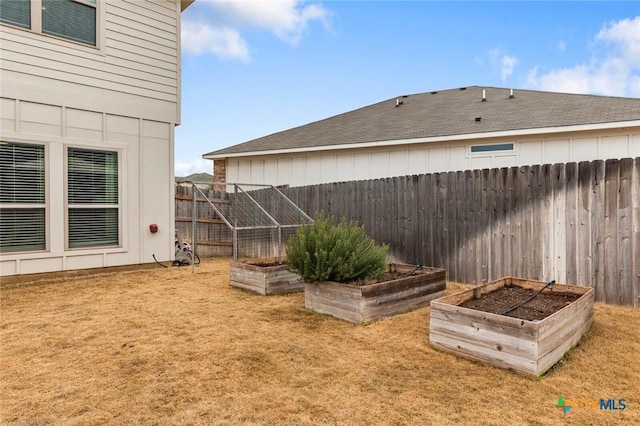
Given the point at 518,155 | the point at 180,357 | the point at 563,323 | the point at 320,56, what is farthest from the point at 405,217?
the point at 320,56

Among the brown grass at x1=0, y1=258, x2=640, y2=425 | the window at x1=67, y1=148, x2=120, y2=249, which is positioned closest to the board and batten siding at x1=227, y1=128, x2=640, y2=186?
the brown grass at x1=0, y1=258, x2=640, y2=425

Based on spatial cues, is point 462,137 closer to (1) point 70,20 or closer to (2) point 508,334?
(2) point 508,334

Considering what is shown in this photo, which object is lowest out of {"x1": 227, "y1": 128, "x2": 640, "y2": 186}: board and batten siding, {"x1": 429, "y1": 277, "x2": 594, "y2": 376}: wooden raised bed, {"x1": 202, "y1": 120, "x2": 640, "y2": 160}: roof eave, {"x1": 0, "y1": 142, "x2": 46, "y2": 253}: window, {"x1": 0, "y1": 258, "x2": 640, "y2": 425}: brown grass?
{"x1": 0, "y1": 258, "x2": 640, "y2": 425}: brown grass

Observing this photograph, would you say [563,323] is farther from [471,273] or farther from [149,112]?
[149,112]

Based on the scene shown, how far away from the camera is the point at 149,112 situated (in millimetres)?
7113

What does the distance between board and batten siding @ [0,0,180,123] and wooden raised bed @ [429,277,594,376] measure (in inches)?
251

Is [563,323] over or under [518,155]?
under

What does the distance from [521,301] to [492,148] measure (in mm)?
5114

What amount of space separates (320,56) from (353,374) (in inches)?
455

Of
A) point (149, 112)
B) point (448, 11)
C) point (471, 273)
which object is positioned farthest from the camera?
point (448, 11)

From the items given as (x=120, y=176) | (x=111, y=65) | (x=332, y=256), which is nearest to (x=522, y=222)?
(x=332, y=256)

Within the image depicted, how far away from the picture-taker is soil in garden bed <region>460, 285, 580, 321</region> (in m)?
3.42

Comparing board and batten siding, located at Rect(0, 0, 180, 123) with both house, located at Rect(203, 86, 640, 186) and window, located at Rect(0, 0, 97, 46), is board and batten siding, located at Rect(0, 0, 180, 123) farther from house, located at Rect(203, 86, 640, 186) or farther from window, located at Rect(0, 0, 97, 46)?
house, located at Rect(203, 86, 640, 186)

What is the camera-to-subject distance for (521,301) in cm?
386
